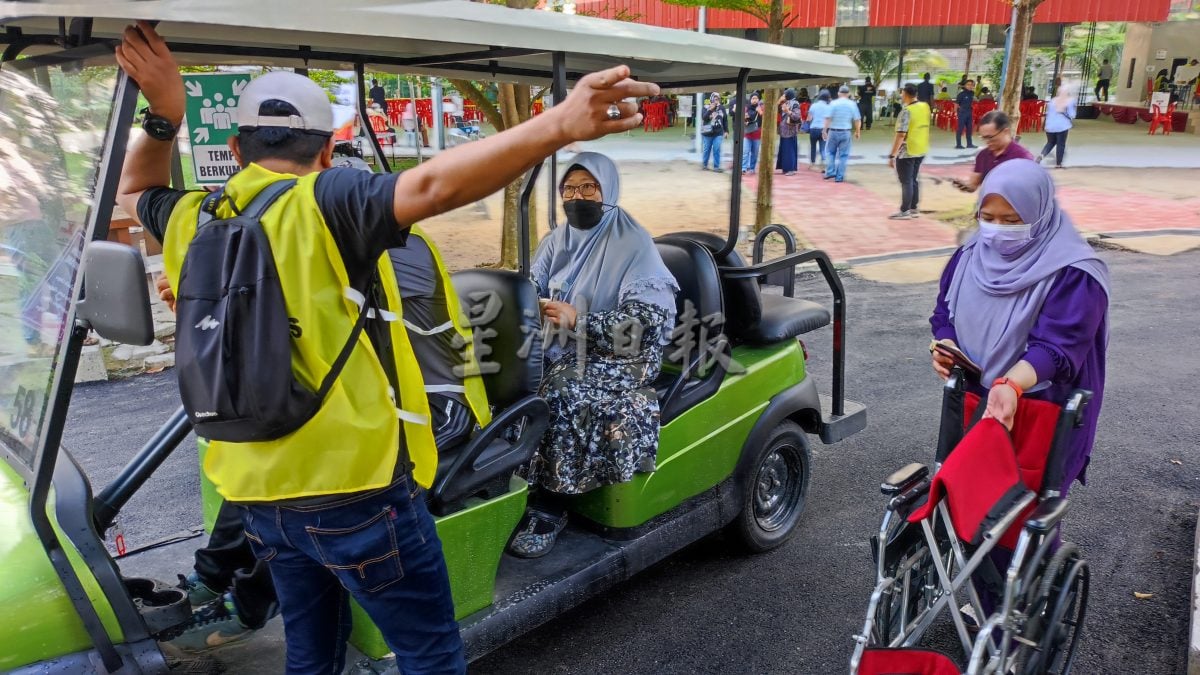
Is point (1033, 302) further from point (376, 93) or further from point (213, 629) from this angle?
point (376, 93)

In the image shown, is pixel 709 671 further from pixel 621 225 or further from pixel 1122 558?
pixel 1122 558

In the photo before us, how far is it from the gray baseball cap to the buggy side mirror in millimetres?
361

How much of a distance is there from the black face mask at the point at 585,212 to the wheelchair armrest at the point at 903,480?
1.48 metres

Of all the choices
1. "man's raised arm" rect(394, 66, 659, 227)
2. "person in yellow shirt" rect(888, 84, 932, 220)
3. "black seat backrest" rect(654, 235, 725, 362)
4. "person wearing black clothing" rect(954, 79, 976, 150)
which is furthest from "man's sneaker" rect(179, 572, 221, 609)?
"person wearing black clothing" rect(954, 79, 976, 150)

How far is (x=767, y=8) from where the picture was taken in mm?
9180

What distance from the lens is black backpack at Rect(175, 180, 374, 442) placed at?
1.62 m

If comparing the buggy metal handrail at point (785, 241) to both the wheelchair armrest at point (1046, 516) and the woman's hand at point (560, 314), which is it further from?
the wheelchair armrest at point (1046, 516)

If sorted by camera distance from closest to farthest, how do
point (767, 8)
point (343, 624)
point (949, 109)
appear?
point (343, 624) → point (767, 8) → point (949, 109)

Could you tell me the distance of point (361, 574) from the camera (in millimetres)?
1848

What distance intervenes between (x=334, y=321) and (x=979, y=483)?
5.88ft

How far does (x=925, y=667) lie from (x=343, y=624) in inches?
59.8

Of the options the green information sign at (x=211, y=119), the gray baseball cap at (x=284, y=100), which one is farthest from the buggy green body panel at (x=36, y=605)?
the green information sign at (x=211, y=119)

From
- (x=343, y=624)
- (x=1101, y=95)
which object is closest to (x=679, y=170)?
(x=343, y=624)

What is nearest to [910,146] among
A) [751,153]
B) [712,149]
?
[751,153]
